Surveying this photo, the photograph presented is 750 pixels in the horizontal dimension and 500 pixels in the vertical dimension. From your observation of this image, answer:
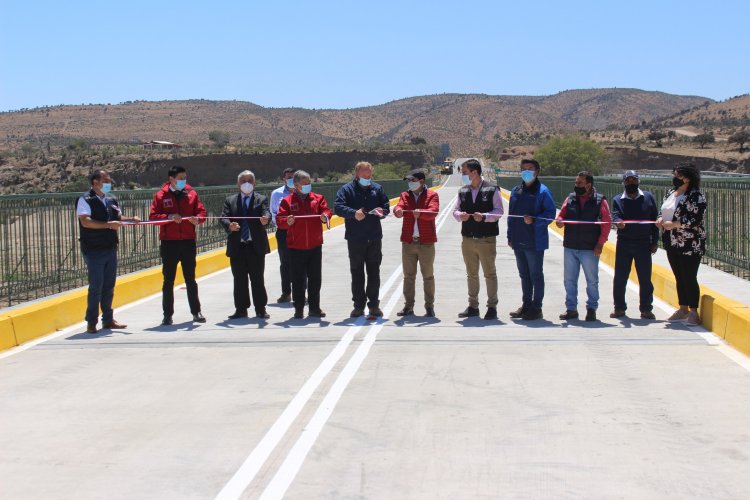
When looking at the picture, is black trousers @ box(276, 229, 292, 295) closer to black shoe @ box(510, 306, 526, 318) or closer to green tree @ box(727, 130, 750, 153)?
black shoe @ box(510, 306, 526, 318)

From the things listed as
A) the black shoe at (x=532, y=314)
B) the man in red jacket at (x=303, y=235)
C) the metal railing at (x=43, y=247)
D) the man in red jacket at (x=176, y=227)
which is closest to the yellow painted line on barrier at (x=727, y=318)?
the black shoe at (x=532, y=314)

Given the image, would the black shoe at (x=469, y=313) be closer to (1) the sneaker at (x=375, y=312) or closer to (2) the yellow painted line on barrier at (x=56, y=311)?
(1) the sneaker at (x=375, y=312)

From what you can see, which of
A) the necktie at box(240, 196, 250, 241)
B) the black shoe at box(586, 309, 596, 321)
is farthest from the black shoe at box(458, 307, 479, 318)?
the necktie at box(240, 196, 250, 241)

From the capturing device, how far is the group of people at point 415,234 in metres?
11.5

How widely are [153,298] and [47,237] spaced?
204 cm

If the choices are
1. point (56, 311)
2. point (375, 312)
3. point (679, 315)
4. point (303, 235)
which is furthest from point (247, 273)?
point (679, 315)

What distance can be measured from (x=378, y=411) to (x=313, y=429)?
26.8 inches

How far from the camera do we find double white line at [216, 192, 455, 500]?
571 centimetres

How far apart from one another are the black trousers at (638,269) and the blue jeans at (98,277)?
20.0ft

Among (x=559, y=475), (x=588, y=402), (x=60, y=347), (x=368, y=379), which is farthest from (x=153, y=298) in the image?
(x=559, y=475)

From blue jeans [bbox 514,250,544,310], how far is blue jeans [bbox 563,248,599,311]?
33 centimetres

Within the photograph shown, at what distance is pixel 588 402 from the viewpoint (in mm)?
7668

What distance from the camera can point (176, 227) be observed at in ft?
39.2

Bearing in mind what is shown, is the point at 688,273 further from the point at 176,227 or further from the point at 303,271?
the point at 176,227
